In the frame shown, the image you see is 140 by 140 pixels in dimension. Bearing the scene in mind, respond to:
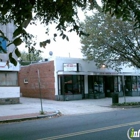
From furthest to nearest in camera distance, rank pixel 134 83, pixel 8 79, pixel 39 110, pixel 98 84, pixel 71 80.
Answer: pixel 134 83
pixel 98 84
pixel 71 80
pixel 8 79
pixel 39 110

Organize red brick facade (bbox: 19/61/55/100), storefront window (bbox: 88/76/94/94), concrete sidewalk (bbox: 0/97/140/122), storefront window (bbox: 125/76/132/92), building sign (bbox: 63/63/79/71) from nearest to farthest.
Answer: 1. concrete sidewalk (bbox: 0/97/140/122)
2. building sign (bbox: 63/63/79/71)
3. red brick facade (bbox: 19/61/55/100)
4. storefront window (bbox: 88/76/94/94)
5. storefront window (bbox: 125/76/132/92)

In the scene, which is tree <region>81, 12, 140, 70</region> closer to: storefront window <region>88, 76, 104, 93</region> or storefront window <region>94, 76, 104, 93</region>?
storefront window <region>88, 76, 104, 93</region>

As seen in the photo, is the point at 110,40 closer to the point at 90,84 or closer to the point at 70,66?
the point at 70,66

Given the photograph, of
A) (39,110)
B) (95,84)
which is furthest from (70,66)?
(39,110)

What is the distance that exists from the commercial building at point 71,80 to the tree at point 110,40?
363cm

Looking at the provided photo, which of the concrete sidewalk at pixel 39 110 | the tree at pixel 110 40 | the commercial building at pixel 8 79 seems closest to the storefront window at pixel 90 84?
the tree at pixel 110 40

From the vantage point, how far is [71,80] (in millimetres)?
25172

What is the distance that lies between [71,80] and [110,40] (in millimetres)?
7045

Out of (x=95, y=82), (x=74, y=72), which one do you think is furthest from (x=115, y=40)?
(x=95, y=82)

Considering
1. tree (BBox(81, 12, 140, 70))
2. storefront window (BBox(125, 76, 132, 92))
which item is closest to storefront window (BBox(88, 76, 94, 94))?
tree (BBox(81, 12, 140, 70))

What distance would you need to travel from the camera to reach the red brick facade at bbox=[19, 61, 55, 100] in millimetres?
25125

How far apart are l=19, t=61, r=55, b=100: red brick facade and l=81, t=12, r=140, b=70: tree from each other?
5167 millimetres

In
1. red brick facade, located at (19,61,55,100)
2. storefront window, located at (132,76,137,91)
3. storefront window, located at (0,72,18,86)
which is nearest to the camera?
storefront window, located at (0,72,18,86)

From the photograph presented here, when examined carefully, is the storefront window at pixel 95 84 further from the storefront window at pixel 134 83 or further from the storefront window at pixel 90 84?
the storefront window at pixel 134 83
